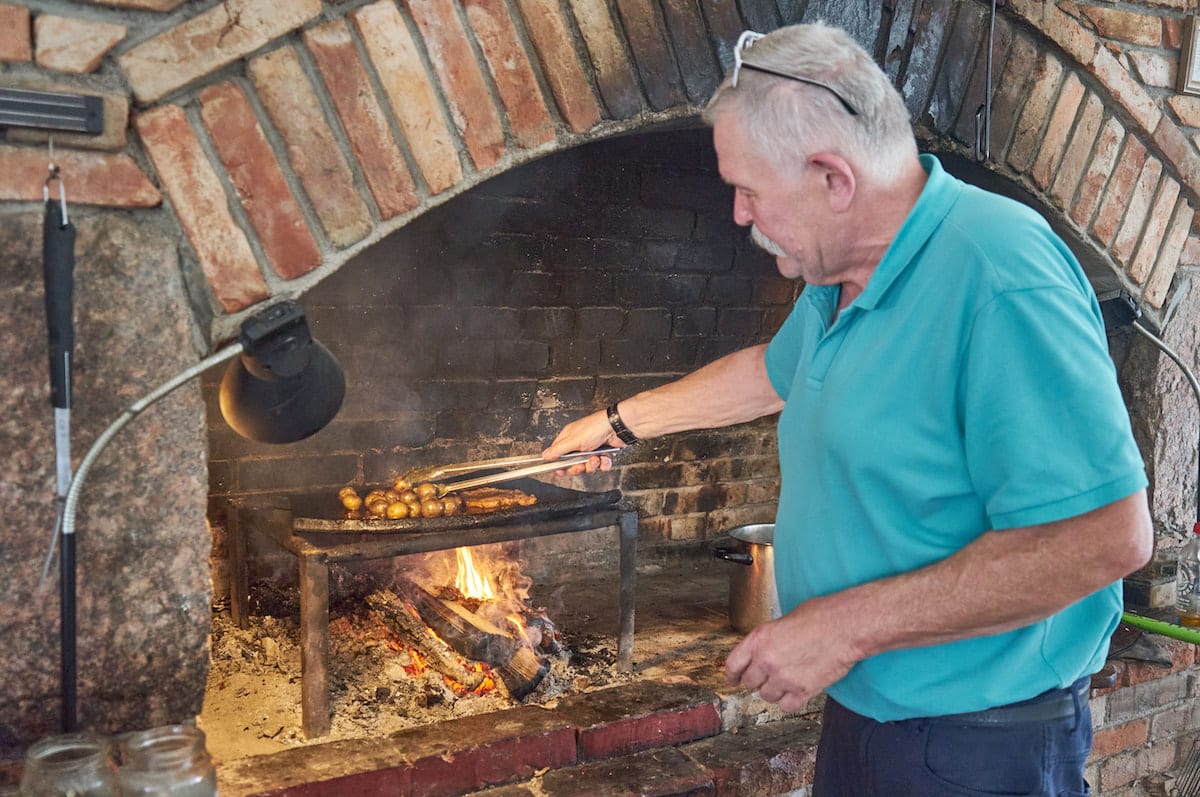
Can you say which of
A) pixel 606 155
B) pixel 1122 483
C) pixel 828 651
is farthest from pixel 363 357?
pixel 1122 483

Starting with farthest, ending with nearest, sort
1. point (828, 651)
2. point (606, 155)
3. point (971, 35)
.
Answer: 1. point (606, 155)
2. point (971, 35)
3. point (828, 651)

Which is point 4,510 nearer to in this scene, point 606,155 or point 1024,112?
point 606,155

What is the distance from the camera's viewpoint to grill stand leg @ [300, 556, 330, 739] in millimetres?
2215

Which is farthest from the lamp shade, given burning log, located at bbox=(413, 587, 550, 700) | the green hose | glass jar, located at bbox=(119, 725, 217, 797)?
the green hose

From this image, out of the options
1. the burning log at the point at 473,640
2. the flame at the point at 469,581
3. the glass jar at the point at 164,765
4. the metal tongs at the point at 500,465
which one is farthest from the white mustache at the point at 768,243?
the flame at the point at 469,581

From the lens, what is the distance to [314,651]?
7.32 ft

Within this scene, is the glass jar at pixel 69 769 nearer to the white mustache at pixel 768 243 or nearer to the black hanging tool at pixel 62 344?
the black hanging tool at pixel 62 344

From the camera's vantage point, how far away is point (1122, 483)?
1.31 metres

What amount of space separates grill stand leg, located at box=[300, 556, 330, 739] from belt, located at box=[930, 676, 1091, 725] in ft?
4.34

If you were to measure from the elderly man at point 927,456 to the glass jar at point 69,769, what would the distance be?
936 mm

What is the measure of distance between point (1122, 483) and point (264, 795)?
5.30ft

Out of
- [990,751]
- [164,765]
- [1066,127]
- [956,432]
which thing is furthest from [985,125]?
[164,765]

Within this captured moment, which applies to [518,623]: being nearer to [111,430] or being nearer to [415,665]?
[415,665]

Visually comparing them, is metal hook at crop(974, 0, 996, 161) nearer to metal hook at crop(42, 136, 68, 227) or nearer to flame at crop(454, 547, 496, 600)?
flame at crop(454, 547, 496, 600)
